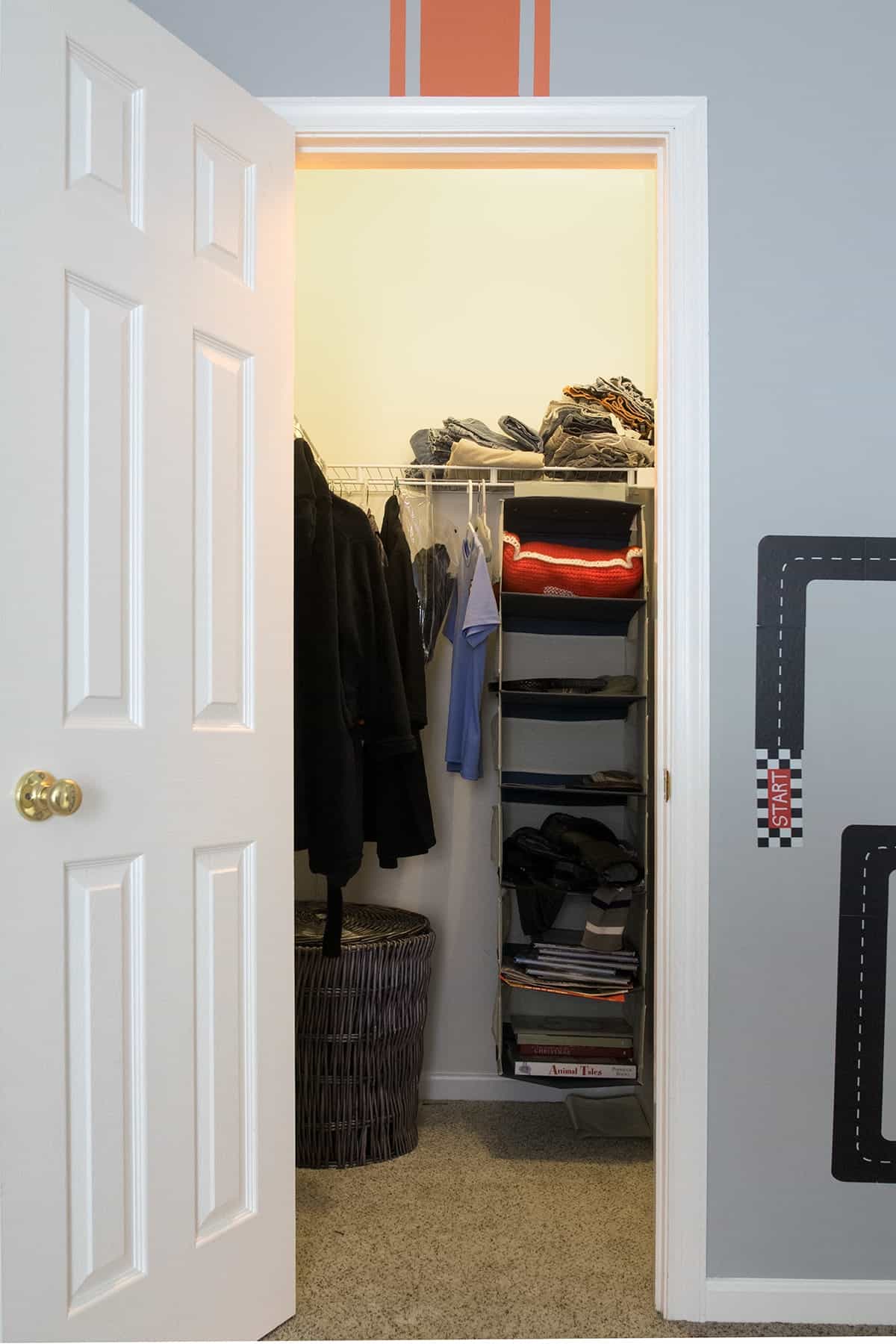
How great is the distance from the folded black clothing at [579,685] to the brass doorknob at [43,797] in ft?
5.25

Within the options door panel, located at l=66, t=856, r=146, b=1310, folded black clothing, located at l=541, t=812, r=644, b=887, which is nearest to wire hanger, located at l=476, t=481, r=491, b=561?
folded black clothing, located at l=541, t=812, r=644, b=887

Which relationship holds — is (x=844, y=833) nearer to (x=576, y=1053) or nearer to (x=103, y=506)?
(x=576, y=1053)

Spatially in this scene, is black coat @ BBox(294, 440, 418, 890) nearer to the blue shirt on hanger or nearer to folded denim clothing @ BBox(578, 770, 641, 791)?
the blue shirt on hanger

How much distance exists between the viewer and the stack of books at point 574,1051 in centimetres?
279

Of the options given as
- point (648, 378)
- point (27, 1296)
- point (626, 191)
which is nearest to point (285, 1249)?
point (27, 1296)

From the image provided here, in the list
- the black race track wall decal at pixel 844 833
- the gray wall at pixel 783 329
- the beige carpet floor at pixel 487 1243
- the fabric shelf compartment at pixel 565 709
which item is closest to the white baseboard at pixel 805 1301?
the beige carpet floor at pixel 487 1243

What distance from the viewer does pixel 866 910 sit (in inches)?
76.4

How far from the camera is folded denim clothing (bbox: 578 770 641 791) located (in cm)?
284

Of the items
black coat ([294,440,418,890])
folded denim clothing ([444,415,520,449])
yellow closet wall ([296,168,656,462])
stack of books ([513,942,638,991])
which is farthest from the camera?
yellow closet wall ([296,168,656,462])

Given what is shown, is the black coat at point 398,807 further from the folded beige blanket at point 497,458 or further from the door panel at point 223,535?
the door panel at point 223,535

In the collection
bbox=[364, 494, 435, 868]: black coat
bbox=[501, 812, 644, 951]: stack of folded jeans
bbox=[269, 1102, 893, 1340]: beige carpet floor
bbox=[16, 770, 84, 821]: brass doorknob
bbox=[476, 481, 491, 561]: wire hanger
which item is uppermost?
bbox=[476, 481, 491, 561]: wire hanger

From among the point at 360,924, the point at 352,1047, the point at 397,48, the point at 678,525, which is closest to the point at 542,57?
the point at 397,48

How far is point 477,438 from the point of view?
3068 millimetres

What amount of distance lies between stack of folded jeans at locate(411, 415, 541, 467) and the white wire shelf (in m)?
0.06
